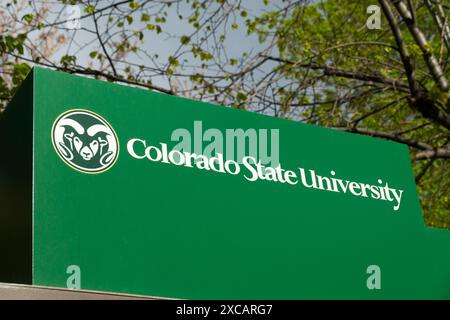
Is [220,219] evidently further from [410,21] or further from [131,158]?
[410,21]

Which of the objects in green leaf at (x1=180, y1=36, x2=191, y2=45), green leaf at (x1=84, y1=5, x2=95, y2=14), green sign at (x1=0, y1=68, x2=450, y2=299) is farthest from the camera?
green leaf at (x1=180, y1=36, x2=191, y2=45)

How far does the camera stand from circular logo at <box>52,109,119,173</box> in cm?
270

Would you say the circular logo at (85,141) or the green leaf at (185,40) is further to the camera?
the green leaf at (185,40)

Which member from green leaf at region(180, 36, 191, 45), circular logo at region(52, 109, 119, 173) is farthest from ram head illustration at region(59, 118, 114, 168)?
green leaf at region(180, 36, 191, 45)

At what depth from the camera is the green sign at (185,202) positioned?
8.75 feet

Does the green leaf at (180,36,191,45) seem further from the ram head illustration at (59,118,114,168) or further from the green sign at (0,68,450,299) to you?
the ram head illustration at (59,118,114,168)

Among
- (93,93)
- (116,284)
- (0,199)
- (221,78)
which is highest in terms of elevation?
(221,78)

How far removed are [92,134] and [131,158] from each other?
6.4 inches

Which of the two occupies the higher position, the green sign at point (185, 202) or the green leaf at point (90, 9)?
the green leaf at point (90, 9)

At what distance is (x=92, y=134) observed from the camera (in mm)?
2764

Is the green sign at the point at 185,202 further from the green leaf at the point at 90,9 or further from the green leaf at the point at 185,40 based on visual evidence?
the green leaf at the point at 185,40

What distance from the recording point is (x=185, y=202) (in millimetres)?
2910

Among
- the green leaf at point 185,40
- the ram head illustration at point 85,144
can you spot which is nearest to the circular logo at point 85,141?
the ram head illustration at point 85,144

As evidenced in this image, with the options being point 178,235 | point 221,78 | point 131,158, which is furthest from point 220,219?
point 221,78
